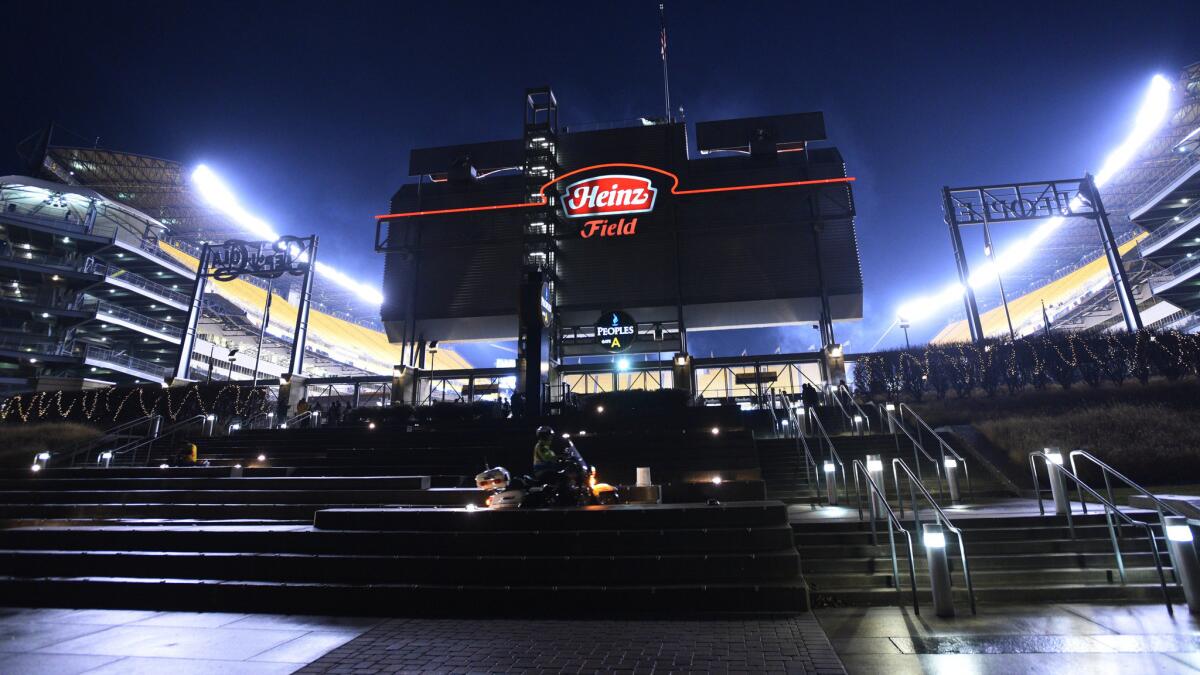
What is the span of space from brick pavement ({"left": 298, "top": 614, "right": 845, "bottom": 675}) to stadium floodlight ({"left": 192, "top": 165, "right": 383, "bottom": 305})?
56.3 meters

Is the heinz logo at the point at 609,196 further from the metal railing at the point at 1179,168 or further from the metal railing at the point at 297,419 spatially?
the metal railing at the point at 1179,168

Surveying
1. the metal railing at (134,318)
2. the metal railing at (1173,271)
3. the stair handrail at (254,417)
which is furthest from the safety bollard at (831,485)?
the metal railing at (134,318)

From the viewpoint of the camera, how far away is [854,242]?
29.3m

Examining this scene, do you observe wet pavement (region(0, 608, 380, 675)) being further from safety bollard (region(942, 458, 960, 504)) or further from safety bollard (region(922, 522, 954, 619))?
safety bollard (region(942, 458, 960, 504))

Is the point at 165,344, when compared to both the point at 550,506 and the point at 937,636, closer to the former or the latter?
the point at 550,506

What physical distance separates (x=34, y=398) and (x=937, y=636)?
126ft

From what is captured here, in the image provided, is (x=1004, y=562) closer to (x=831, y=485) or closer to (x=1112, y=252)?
(x=831, y=485)

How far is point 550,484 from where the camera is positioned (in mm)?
8648

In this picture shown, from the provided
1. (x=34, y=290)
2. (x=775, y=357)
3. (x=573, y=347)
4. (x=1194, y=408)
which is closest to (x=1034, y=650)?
(x=1194, y=408)

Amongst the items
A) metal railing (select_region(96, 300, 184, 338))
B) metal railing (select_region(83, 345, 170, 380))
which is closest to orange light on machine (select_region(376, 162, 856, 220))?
metal railing (select_region(96, 300, 184, 338))

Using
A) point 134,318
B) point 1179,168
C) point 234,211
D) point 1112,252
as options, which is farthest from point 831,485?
point 234,211

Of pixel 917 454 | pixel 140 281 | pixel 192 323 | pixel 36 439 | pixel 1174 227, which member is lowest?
pixel 917 454

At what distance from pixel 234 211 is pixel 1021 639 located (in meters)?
80.9

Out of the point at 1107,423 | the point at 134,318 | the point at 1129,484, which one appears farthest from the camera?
the point at 134,318
